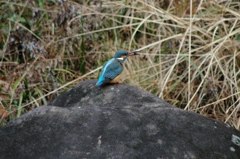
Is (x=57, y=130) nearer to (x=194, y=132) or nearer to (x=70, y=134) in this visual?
(x=70, y=134)

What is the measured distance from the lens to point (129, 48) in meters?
4.38

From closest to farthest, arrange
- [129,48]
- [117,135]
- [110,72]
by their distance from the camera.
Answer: [117,135], [110,72], [129,48]

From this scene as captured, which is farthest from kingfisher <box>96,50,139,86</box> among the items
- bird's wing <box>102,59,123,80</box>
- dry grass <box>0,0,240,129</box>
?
dry grass <box>0,0,240,129</box>

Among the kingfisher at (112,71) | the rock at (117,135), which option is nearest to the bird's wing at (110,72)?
the kingfisher at (112,71)

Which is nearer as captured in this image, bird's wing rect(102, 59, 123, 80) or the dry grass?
bird's wing rect(102, 59, 123, 80)

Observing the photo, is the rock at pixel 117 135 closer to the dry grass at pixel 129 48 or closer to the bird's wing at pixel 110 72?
the bird's wing at pixel 110 72

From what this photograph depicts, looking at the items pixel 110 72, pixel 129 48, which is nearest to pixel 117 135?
pixel 110 72

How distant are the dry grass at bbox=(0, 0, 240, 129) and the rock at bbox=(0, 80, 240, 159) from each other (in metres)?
1.33

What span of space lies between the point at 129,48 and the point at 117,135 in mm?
1948

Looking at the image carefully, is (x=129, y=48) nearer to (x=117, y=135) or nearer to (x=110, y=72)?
(x=110, y=72)

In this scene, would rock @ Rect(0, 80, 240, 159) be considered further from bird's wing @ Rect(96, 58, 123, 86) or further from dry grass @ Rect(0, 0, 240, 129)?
dry grass @ Rect(0, 0, 240, 129)

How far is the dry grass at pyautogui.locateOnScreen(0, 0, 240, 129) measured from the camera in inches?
170

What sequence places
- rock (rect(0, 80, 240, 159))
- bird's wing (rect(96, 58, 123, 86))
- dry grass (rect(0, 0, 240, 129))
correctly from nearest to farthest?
1. rock (rect(0, 80, 240, 159))
2. bird's wing (rect(96, 58, 123, 86))
3. dry grass (rect(0, 0, 240, 129))

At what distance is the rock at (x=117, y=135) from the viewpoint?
96.5 inches
